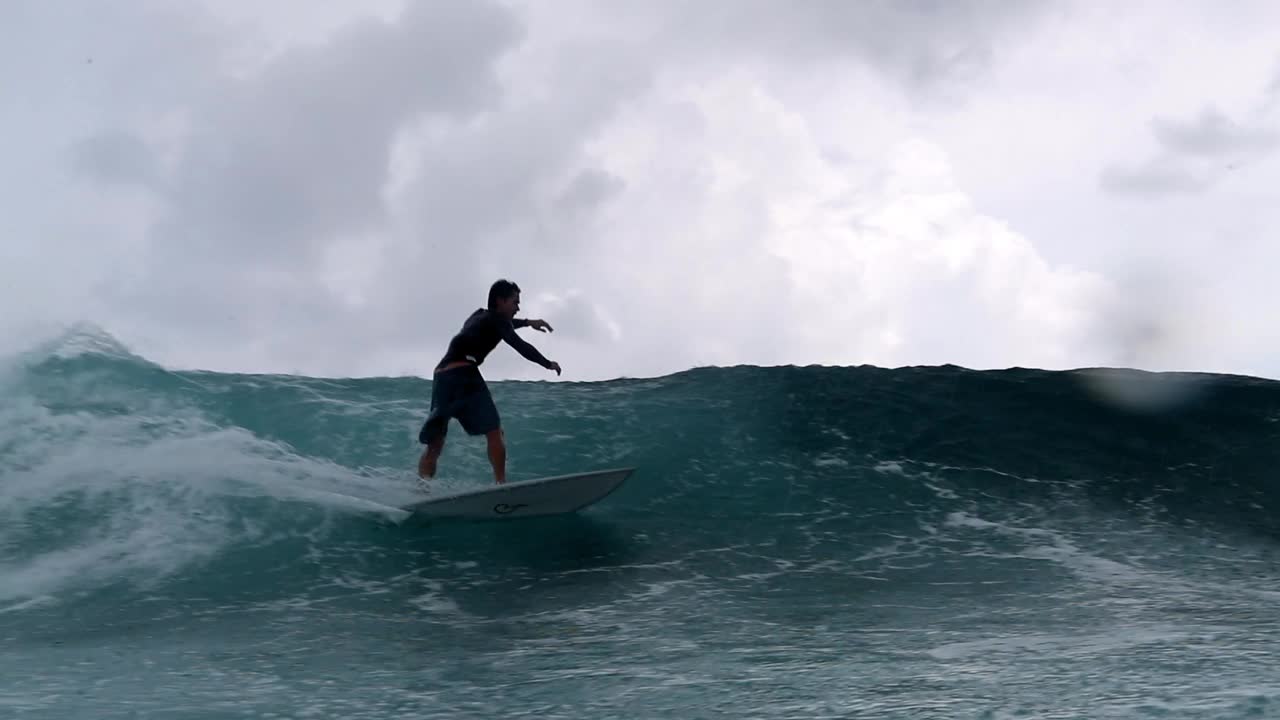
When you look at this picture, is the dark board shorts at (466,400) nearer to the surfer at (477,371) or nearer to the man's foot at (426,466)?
the surfer at (477,371)

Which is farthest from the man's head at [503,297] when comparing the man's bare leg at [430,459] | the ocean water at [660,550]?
the ocean water at [660,550]

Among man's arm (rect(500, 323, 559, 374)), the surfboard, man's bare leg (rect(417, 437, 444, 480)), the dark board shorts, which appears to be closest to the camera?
man's arm (rect(500, 323, 559, 374))

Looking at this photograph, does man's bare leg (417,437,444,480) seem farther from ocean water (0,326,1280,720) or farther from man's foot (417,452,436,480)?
ocean water (0,326,1280,720)

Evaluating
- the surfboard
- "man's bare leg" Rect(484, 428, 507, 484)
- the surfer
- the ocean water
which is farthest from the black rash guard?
the ocean water

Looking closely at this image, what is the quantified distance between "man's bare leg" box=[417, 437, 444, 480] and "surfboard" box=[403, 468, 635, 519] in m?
0.34

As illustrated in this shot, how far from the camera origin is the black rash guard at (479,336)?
831 centimetres

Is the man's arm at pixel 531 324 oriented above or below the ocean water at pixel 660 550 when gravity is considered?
above

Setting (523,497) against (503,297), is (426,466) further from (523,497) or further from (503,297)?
(503,297)

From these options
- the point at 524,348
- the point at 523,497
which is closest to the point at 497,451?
the point at 523,497

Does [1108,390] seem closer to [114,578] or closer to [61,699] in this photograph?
[114,578]

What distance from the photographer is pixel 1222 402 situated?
1335cm

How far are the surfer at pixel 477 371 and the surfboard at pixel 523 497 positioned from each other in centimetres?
23

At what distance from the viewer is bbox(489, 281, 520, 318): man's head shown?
832cm

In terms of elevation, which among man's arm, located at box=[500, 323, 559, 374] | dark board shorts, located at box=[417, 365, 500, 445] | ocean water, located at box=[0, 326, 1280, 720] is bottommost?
ocean water, located at box=[0, 326, 1280, 720]
